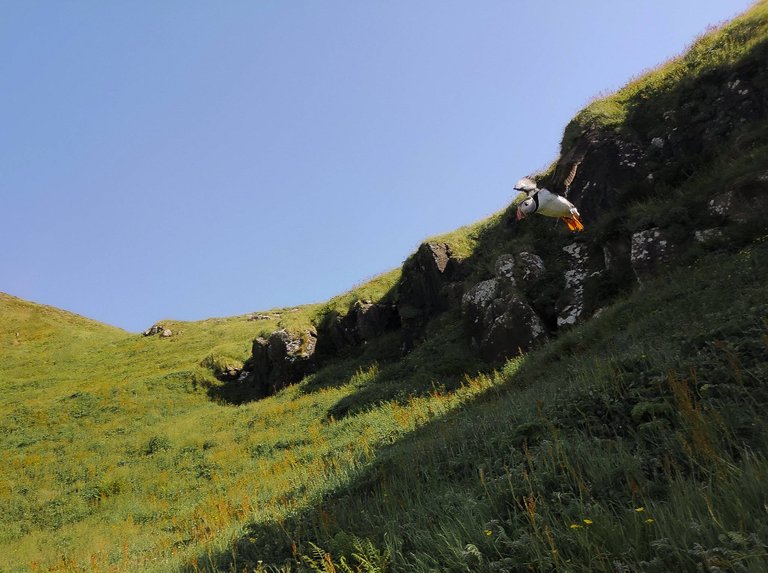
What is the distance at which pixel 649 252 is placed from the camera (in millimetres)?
12445

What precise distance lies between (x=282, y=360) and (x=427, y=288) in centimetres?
1014

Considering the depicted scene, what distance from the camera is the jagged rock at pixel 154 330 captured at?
154 feet

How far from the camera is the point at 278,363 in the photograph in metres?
27.5

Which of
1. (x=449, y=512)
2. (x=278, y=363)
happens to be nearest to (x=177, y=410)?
(x=278, y=363)

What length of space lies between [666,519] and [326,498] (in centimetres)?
531

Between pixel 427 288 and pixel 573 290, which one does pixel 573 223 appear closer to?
pixel 573 290

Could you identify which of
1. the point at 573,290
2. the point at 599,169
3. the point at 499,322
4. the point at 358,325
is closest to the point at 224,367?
the point at 358,325

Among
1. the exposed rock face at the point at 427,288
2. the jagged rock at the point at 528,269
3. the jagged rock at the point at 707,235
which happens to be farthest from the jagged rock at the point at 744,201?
the exposed rock face at the point at 427,288

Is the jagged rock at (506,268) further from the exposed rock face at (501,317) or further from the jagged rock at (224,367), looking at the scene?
the jagged rock at (224,367)

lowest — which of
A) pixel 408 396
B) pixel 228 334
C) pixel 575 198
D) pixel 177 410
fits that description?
pixel 408 396

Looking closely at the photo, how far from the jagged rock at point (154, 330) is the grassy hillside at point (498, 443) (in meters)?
19.9

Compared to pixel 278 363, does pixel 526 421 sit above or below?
below

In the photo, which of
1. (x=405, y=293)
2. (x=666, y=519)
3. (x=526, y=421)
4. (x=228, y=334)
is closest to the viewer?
(x=666, y=519)

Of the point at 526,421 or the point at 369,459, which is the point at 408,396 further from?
the point at 526,421
